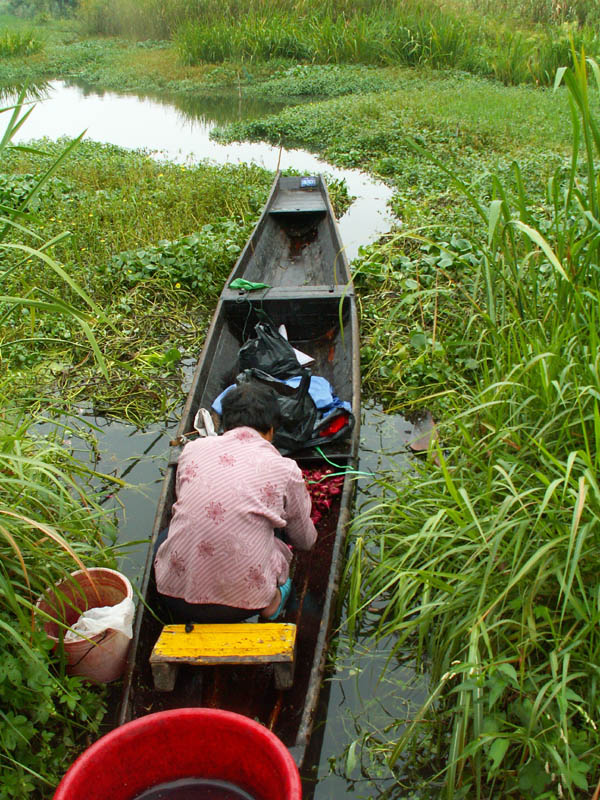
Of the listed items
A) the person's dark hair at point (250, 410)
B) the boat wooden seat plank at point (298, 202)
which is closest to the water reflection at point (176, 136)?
the boat wooden seat plank at point (298, 202)

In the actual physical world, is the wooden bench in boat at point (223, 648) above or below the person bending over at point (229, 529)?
below

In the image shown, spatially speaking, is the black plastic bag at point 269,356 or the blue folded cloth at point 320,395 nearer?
the blue folded cloth at point 320,395

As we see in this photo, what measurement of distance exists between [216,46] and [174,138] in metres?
6.87

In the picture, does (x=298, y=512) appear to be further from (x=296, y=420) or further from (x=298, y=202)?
(x=298, y=202)

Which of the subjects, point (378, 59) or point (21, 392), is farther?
point (378, 59)

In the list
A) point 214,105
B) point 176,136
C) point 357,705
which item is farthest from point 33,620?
point 214,105

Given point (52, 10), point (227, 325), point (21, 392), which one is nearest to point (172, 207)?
point (227, 325)

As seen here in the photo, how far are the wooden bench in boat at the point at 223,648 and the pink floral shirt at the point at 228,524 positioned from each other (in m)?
0.11

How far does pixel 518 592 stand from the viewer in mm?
2242

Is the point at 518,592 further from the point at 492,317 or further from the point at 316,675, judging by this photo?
the point at 492,317

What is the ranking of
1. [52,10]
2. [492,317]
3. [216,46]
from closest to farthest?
[492,317], [216,46], [52,10]

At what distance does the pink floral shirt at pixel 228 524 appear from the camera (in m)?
2.44

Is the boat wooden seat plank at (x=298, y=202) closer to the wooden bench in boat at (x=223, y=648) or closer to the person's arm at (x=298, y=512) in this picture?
the person's arm at (x=298, y=512)

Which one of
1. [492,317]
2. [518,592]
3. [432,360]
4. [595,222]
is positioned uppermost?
[595,222]
